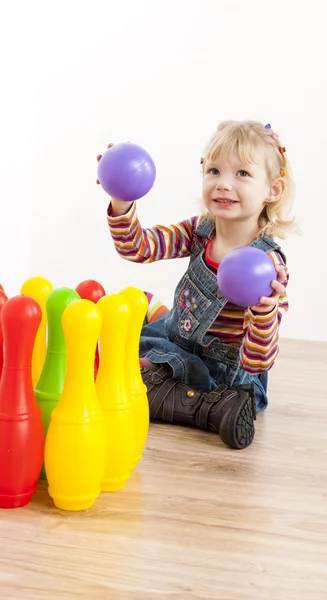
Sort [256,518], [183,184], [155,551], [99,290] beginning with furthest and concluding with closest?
1. [183,184]
2. [99,290]
3. [256,518]
4. [155,551]

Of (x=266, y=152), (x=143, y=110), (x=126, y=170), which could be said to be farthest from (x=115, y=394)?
(x=143, y=110)

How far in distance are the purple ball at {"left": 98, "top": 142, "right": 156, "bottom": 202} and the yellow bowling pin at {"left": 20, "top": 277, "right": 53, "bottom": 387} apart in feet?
0.84

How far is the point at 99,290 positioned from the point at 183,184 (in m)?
1.49

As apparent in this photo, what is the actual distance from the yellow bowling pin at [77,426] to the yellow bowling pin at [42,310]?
0.16 metres

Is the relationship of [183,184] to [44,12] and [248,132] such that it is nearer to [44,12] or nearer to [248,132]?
[44,12]

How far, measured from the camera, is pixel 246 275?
3.87ft

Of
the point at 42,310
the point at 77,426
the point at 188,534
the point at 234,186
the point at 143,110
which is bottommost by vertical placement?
the point at 188,534

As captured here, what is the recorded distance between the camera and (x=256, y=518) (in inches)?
40.4

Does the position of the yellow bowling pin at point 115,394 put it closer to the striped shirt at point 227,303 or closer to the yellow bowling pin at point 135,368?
the yellow bowling pin at point 135,368

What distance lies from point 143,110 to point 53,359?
5.70 ft

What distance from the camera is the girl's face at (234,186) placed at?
1.43 metres

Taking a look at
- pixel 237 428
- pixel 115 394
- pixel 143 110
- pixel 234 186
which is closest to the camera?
pixel 115 394

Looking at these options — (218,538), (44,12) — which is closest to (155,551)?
(218,538)

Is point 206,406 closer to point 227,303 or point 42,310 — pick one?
point 227,303
